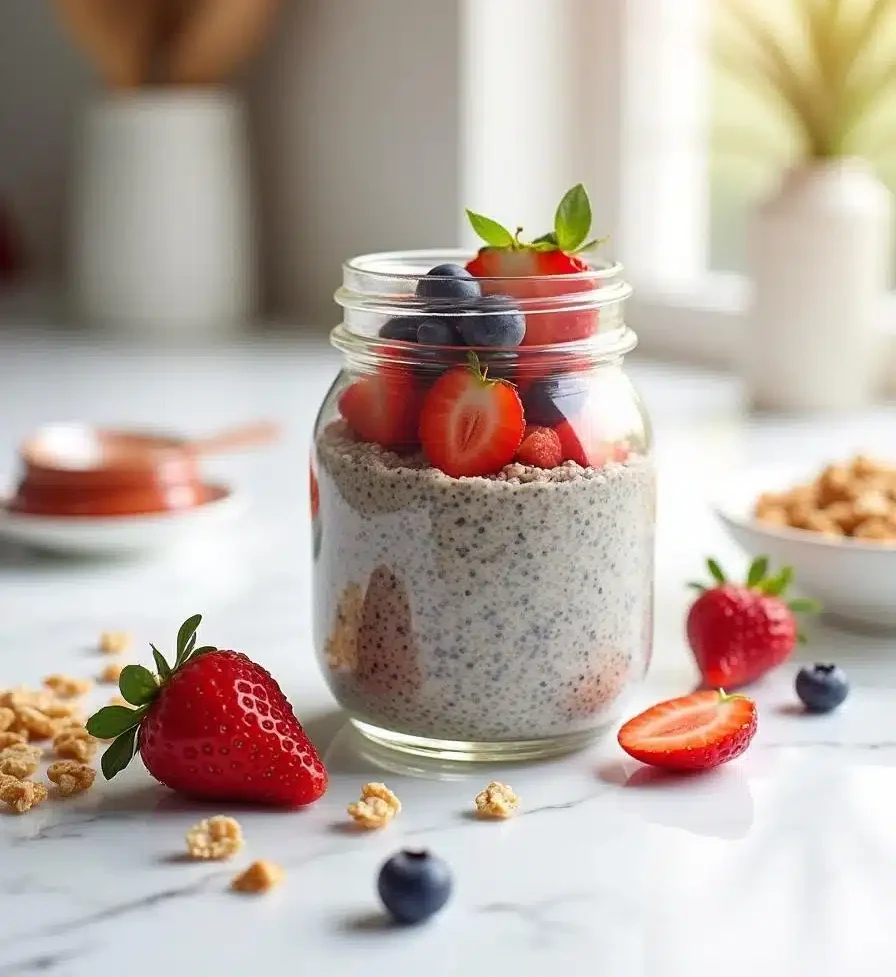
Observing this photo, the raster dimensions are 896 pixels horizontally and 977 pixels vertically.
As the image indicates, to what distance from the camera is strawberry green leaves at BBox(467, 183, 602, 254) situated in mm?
781

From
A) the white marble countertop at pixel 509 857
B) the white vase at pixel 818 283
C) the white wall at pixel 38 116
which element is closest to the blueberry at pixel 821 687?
the white marble countertop at pixel 509 857

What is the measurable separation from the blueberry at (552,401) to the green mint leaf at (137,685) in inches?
8.5

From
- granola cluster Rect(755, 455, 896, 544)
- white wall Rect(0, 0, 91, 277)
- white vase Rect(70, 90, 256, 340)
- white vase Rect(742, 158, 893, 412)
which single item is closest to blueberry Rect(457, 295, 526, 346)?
granola cluster Rect(755, 455, 896, 544)

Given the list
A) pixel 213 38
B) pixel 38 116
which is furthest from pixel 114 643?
pixel 38 116

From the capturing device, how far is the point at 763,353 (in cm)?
170

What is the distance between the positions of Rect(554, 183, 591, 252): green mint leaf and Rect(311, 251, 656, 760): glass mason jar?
0.02 m

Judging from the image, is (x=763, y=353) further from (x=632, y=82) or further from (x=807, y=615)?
(x=807, y=615)

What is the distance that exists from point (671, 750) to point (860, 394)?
39.1 inches

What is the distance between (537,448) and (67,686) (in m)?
0.33

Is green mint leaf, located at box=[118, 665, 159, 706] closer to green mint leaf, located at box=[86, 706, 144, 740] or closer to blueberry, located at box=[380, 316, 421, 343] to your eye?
green mint leaf, located at box=[86, 706, 144, 740]

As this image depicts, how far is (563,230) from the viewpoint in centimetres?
79

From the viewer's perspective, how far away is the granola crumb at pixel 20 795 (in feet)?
2.48

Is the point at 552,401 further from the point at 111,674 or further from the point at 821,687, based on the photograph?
the point at 111,674

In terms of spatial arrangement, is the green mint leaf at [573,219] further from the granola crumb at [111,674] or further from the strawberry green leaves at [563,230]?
the granola crumb at [111,674]
